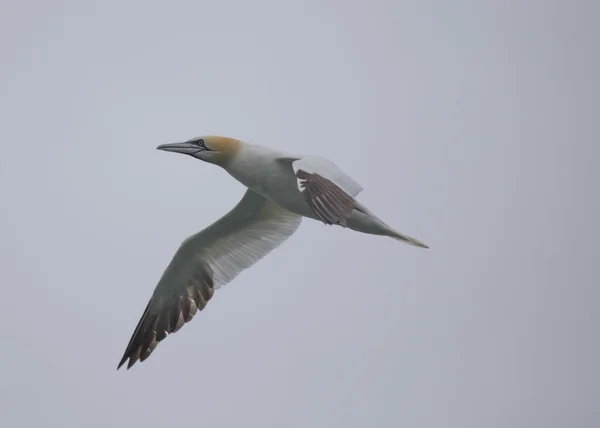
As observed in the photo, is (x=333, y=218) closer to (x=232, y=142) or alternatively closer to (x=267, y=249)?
(x=232, y=142)

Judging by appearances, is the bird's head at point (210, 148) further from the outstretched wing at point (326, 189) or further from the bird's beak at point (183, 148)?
the outstretched wing at point (326, 189)

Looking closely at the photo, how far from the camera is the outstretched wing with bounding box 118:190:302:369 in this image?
1297cm

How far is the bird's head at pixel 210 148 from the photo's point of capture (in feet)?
37.3

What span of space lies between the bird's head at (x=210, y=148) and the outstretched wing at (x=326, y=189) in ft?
3.74

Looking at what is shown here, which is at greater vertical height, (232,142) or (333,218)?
(232,142)

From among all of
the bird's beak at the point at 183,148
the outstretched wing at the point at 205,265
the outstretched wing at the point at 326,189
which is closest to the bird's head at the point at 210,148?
the bird's beak at the point at 183,148

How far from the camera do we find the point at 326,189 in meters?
9.53

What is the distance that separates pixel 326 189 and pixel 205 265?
155 inches

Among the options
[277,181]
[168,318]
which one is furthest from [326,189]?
[168,318]

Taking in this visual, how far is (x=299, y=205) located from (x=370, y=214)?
2.66 feet

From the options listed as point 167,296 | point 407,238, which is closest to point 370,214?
point 407,238

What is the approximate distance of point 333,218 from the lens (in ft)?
29.9

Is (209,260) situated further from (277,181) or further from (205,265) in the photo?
(277,181)

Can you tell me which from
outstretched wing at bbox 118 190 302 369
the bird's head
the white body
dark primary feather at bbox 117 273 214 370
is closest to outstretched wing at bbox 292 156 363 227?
the white body
